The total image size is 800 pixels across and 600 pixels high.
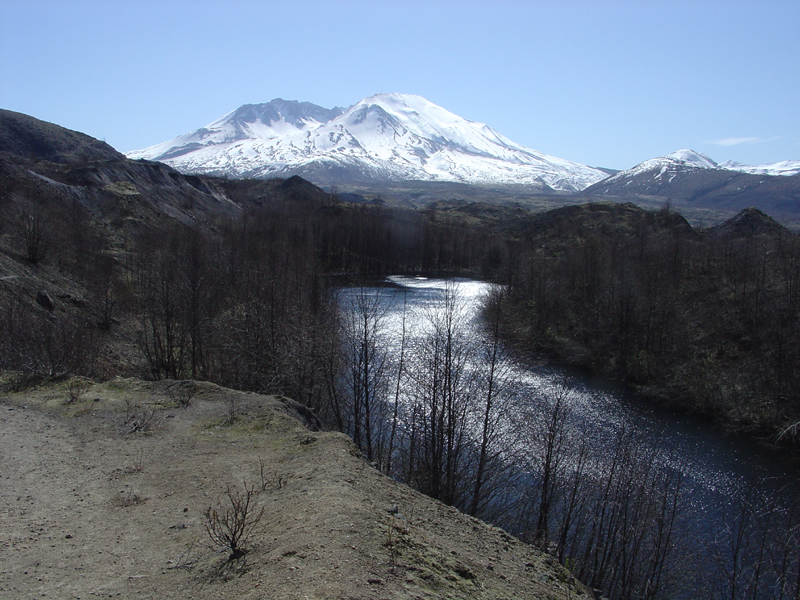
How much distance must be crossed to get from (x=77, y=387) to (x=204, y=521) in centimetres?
778

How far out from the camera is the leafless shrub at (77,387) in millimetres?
11195

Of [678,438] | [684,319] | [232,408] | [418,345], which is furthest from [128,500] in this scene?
[684,319]

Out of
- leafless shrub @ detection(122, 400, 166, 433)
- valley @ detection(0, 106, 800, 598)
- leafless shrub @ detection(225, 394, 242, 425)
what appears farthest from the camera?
valley @ detection(0, 106, 800, 598)

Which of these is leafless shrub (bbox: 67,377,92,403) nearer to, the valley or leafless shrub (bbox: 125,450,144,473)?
the valley

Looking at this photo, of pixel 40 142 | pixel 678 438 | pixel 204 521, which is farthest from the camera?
pixel 40 142

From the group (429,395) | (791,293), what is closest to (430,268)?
(791,293)

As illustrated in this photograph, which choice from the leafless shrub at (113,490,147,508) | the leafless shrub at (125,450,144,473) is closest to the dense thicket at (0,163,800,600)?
the leafless shrub at (125,450,144,473)

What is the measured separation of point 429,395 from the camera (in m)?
14.9

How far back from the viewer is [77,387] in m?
11.9

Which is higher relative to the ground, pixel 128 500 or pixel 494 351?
pixel 494 351

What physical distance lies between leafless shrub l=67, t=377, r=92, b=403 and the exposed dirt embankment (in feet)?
1.54

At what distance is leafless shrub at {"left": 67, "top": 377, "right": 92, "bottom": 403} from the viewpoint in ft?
36.7

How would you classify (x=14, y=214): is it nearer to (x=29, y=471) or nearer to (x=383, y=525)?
(x=29, y=471)

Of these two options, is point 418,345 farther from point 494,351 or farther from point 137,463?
point 137,463
